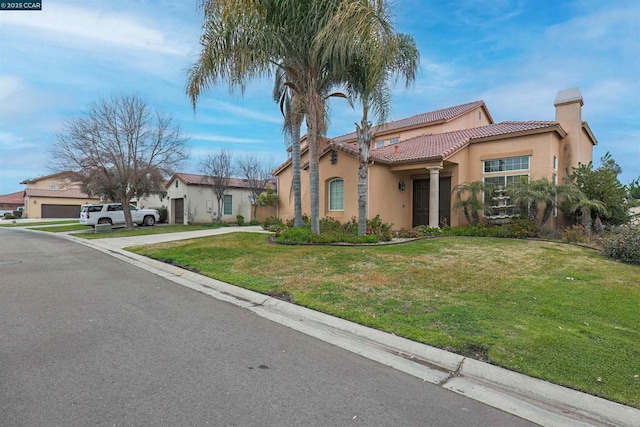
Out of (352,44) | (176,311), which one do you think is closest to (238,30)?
(352,44)

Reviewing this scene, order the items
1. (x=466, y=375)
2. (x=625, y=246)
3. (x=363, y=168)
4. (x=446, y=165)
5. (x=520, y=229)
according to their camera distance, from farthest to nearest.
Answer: (x=446, y=165) → (x=520, y=229) → (x=363, y=168) → (x=625, y=246) → (x=466, y=375)

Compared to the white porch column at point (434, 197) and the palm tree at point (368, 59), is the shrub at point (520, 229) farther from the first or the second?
the palm tree at point (368, 59)

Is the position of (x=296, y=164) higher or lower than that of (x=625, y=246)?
higher

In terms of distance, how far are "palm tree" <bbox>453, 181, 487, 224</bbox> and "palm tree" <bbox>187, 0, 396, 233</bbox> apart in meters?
7.75

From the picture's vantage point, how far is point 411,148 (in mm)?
18859

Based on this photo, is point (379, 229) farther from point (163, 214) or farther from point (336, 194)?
point (163, 214)

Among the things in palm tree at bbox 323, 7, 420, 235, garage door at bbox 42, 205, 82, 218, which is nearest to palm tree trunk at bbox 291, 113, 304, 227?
palm tree at bbox 323, 7, 420, 235

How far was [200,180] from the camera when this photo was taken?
30406 mm

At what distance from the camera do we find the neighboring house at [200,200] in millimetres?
29031

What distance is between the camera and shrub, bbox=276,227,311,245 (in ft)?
40.4

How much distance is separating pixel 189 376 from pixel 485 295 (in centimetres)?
506

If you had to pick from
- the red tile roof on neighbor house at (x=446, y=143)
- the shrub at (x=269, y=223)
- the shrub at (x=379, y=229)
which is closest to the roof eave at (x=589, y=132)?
the red tile roof on neighbor house at (x=446, y=143)

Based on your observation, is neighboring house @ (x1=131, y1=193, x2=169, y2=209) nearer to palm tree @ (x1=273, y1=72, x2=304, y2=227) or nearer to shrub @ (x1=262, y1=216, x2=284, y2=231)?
shrub @ (x1=262, y1=216, x2=284, y2=231)

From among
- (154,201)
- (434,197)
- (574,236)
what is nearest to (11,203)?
(154,201)
